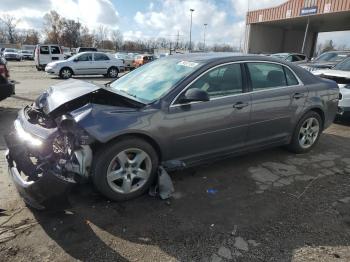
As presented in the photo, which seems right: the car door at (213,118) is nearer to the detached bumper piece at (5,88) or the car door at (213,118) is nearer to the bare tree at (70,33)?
the detached bumper piece at (5,88)

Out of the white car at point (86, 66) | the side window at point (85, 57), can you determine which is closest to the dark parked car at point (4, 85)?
the white car at point (86, 66)

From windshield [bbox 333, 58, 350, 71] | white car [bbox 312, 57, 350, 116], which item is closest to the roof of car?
white car [bbox 312, 57, 350, 116]

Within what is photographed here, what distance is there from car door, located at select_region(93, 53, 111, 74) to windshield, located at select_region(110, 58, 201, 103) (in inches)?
590

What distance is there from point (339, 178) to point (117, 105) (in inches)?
128

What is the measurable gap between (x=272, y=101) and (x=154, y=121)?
6.45ft

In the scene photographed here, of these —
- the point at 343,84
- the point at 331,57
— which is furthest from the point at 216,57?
the point at 331,57

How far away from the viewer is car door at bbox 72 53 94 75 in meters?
18.4

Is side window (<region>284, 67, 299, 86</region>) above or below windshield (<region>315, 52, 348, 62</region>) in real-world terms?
below

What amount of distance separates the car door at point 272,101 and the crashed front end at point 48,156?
2.38m

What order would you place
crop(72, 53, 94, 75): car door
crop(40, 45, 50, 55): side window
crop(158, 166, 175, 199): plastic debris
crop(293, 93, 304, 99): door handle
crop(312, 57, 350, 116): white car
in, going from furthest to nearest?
1. crop(40, 45, 50, 55): side window
2. crop(72, 53, 94, 75): car door
3. crop(312, 57, 350, 116): white car
4. crop(293, 93, 304, 99): door handle
5. crop(158, 166, 175, 199): plastic debris

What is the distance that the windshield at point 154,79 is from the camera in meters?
3.92

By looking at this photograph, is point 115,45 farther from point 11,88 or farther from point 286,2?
point 11,88

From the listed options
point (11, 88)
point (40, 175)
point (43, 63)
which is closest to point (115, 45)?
point (43, 63)

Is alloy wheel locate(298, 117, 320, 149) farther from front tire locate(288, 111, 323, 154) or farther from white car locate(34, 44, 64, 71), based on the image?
white car locate(34, 44, 64, 71)
